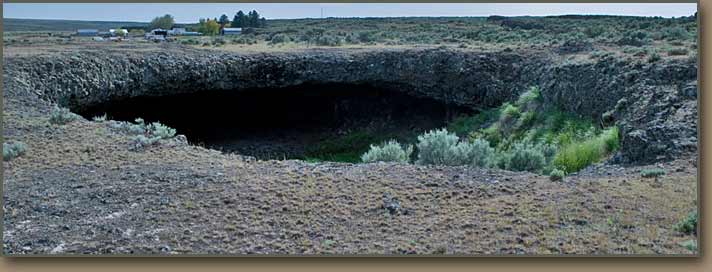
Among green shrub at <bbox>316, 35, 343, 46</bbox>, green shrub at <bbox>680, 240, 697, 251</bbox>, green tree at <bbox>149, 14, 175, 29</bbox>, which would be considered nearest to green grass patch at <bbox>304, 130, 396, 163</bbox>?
green shrub at <bbox>316, 35, 343, 46</bbox>

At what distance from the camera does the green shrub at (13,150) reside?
26.1 feet

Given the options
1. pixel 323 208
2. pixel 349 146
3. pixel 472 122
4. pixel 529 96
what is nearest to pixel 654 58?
pixel 529 96

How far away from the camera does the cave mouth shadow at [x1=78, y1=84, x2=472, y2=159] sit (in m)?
17.9

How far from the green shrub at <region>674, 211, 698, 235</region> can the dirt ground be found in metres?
0.12

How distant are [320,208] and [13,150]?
4440mm

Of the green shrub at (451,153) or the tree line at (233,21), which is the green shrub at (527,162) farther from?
the tree line at (233,21)

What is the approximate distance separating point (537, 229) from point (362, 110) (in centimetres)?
1408

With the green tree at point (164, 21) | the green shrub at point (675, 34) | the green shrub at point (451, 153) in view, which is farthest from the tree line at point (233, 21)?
the green shrub at point (675, 34)

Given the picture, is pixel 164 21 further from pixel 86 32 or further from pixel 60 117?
pixel 86 32

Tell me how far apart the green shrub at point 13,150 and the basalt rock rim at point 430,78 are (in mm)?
3813

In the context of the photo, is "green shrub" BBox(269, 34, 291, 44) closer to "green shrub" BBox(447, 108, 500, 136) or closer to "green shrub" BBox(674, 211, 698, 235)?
"green shrub" BBox(447, 108, 500, 136)

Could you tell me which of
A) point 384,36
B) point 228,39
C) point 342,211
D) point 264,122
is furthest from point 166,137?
point 384,36

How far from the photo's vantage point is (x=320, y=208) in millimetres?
6254

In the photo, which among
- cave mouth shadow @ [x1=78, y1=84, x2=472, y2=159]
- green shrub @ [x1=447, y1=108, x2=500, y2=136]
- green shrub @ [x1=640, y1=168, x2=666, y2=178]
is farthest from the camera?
cave mouth shadow @ [x1=78, y1=84, x2=472, y2=159]
